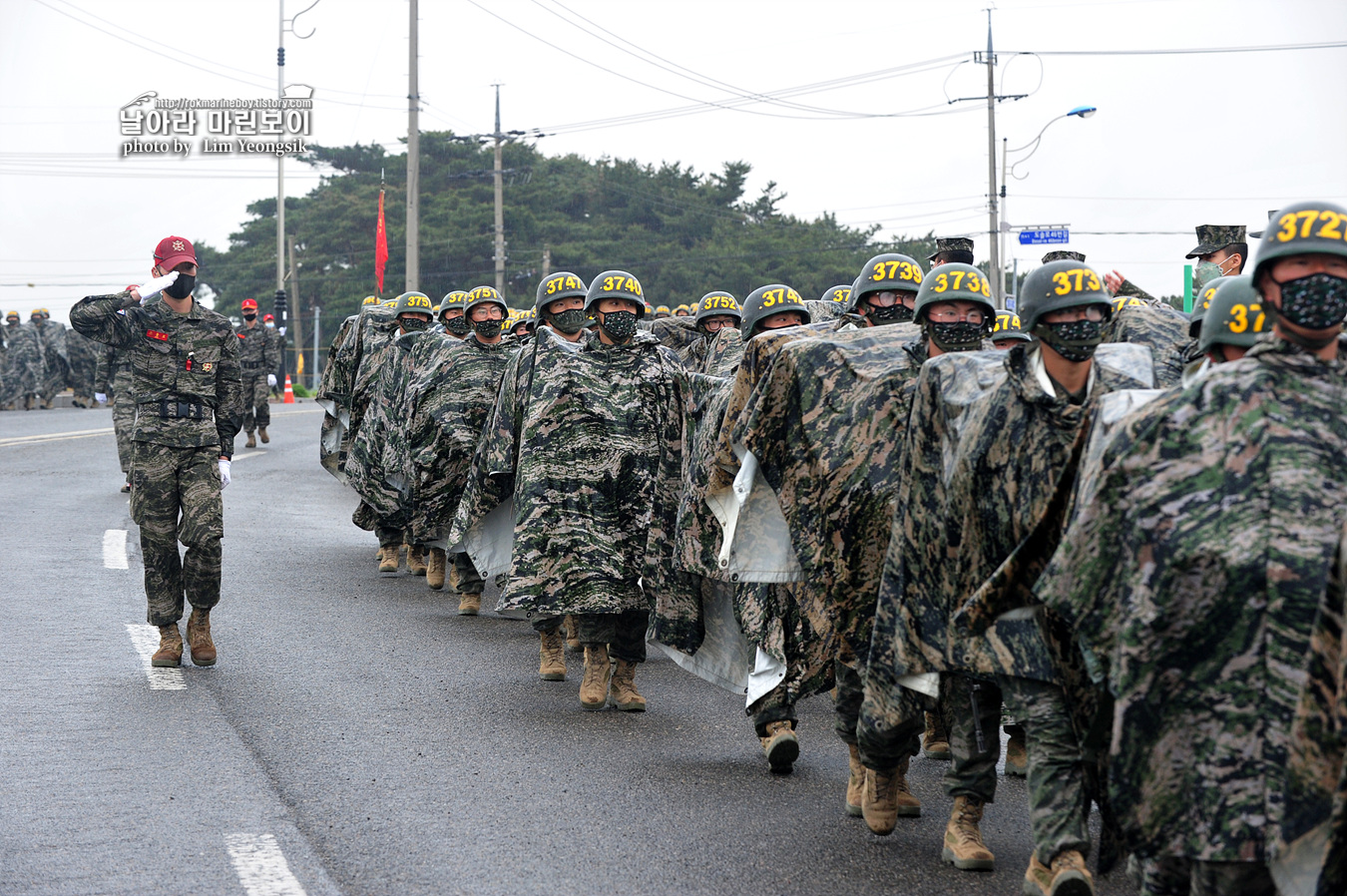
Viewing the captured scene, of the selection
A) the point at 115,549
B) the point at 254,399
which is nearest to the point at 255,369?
the point at 254,399

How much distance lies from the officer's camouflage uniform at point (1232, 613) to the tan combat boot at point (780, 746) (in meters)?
2.91

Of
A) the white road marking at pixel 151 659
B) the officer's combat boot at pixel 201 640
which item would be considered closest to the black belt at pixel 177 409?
the officer's combat boot at pixel 201 640

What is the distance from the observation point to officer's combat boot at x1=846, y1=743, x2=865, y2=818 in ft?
19.8

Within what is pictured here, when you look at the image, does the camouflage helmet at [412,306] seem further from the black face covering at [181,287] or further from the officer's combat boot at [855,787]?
the officer's combat boot at [855,787]

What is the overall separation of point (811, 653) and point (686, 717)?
68.8 inches

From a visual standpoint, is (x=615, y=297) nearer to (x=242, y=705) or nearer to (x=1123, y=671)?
(x=242, y=705)

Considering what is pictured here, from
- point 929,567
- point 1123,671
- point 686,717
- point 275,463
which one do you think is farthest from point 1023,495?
point 275,463

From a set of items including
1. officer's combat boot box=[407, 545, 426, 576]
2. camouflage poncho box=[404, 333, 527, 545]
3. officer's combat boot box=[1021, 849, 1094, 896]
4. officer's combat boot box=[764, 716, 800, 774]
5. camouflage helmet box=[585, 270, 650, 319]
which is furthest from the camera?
officer's combat boot box=[407, 545, 426, 576]

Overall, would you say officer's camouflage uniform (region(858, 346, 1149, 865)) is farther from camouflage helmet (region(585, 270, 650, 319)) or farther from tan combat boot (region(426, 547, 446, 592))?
tan combat boot (region(426, 547, 446, 592))

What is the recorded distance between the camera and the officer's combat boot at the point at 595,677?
7.99 m

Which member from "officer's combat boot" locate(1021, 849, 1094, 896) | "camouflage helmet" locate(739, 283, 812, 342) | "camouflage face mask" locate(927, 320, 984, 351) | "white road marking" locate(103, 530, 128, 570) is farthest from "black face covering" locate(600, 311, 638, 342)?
"white road marking" locate(103, 530, 128, 570)

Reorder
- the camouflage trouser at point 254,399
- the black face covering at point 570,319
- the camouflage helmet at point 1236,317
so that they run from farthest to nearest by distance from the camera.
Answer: the camouflage trouser at point 254,399
the black face covering at point 570,319
the camouflage helmet at point 1236,317

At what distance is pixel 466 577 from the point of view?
438 inches

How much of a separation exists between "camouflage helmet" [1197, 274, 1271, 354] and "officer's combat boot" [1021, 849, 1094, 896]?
1.55 m
